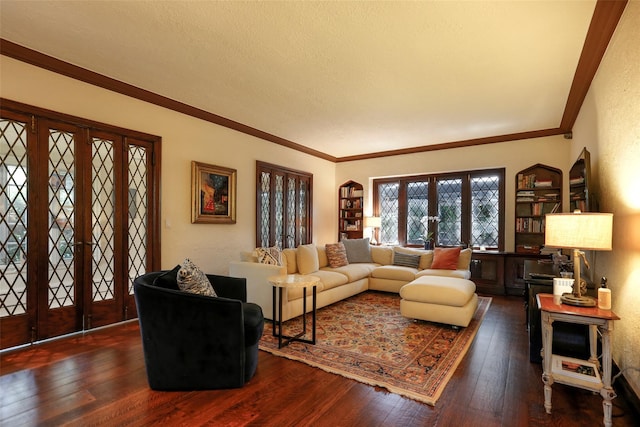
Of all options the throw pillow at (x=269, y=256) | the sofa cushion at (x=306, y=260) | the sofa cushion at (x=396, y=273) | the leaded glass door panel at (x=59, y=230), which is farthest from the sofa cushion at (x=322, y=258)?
the leaded glass door panel at (x=59, y=230)

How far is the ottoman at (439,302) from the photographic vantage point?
3436 mm

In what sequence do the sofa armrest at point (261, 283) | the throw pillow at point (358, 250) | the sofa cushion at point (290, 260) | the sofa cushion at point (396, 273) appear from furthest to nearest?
the throw pillow at point (358, 250)
the sofa cushion at point (396, 273)
the sofa cushion at point (290, 260)
the sofa armrest at point (261, 283)

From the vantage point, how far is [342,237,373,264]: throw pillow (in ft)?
18.9

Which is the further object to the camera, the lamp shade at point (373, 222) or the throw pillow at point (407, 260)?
the lamp shade at point (373, 222)

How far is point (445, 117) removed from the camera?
4555 mm

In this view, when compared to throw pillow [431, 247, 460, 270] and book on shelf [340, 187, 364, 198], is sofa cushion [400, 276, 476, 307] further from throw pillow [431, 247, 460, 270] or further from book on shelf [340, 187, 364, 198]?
book on shelf [340, 187, 364, 198]

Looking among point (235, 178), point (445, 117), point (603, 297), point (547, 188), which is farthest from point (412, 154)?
point (603, 297)

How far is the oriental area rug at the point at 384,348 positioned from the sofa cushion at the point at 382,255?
1611 mm

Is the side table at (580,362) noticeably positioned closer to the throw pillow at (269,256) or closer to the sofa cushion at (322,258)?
the throw pillow at (269,256)

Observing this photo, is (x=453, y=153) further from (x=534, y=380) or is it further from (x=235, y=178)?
(x=534, y=380)

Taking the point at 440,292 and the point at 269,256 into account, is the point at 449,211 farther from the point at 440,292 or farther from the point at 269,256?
the point at 269,256

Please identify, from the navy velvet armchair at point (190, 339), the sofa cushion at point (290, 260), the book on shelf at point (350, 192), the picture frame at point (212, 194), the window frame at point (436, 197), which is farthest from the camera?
the book on shelf at point (350, 192)

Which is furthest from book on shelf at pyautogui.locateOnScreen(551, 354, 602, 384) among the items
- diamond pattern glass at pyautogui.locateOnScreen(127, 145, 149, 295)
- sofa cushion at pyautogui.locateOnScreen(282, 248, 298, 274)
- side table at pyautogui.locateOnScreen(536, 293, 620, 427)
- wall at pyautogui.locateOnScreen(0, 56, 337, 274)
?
diamond pattern glass at pyautogui.locateOnScreen(127, 145, 149, 295)

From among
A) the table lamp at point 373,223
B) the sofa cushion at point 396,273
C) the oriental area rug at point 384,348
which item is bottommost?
the oriental area rug at point 384,348
